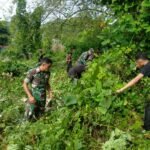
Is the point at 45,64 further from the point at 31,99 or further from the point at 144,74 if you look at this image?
the point at 144,74

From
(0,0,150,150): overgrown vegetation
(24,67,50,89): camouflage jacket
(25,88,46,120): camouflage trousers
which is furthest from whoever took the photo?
(25,88,46,120): camouflage trousers

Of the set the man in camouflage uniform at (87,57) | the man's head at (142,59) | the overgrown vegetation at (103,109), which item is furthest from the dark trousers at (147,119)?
the man in camouflage uniform at (87,57)

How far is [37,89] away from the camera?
8.85m

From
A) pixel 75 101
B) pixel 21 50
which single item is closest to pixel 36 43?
pixel 21 50

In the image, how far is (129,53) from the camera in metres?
10.3

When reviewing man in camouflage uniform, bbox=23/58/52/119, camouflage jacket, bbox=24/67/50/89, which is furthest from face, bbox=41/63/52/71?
camouflage jacket, bbox=24/67/50/89

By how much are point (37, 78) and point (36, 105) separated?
550 mm

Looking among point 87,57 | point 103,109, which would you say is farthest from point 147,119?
point 87,57

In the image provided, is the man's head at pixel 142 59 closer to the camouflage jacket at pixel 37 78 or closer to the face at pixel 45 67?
the face at pixel 45 67

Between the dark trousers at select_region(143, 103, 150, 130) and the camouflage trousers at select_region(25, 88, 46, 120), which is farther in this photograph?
the camouflage trousers at select_region(25, 88, 46, 120)

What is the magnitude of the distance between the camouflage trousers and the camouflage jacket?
11 cm

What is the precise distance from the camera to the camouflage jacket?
28.5 feet

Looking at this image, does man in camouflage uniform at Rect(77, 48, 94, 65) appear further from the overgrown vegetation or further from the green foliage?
the green foliage

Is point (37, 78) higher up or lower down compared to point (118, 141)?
higher up
